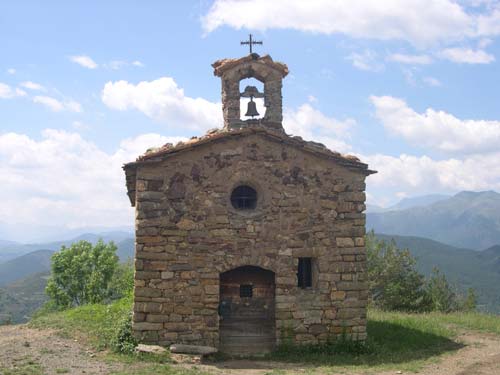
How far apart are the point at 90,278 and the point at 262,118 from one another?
21688 mm

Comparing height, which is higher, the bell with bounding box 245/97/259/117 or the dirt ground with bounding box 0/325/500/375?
the bell with bounding box 245/97/259/117

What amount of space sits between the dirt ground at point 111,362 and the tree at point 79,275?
19.2 metres

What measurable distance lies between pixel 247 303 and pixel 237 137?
3907 mm

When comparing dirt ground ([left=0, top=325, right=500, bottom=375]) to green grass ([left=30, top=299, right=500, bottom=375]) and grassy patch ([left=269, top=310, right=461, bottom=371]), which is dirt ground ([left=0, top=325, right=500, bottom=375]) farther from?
grassy patch ([left=269, top=310, right=461, bottom=371])

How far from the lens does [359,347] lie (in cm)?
1184

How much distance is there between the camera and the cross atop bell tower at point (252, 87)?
12.9 meters

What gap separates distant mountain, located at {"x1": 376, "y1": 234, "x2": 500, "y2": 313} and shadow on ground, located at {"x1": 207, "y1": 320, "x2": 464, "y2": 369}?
91.7 meters

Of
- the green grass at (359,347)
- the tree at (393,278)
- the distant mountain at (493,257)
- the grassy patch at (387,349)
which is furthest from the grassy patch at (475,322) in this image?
the distant mountain at (493,257)

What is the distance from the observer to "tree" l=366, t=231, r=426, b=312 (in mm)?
28031

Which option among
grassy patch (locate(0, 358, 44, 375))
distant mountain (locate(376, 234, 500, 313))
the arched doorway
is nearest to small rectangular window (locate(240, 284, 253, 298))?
the arched doorway

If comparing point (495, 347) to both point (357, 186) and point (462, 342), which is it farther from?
point (357, 186)

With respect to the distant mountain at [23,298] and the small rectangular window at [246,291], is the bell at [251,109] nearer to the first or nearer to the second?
the small rectangular window at [246,291]

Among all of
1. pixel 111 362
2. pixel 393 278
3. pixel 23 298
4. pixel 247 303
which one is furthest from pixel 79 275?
pixel 23 298

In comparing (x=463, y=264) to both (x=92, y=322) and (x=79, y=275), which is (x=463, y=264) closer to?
(x=79, y=275)
